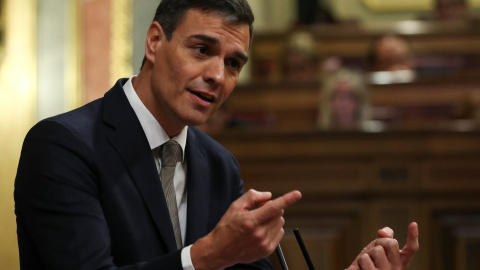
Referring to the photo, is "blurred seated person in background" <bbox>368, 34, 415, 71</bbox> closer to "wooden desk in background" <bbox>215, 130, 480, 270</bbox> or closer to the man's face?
"wooden desk in background" <bbox>215, 130, 480, 270</bbox>

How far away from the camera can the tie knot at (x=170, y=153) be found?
1.18m

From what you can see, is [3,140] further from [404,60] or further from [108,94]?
[108,94]

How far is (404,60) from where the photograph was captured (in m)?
4.12

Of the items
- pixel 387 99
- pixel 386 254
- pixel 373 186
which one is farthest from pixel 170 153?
pixel 387 99

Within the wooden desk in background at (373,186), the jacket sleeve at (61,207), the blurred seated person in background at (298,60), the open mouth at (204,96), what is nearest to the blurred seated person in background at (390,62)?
the blurred seated person in background at (298,60)

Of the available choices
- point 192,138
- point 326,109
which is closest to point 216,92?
point 192,138

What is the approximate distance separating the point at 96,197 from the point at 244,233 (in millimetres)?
266

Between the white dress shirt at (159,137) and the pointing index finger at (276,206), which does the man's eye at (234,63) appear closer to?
the white dress shirt at (159,137)

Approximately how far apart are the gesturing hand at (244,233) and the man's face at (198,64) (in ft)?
0.79

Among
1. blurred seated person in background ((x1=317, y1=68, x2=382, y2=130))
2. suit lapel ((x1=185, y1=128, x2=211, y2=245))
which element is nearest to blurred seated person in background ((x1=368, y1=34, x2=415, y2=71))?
blurred seated person in background ((x1=317, y1=68, x2=382, y2=130))

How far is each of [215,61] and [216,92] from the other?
48 mm

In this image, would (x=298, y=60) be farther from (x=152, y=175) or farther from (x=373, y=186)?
(x=152, y=175)

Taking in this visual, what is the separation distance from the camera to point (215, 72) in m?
1.10

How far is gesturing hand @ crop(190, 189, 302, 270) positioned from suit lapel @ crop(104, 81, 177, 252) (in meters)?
0.14
